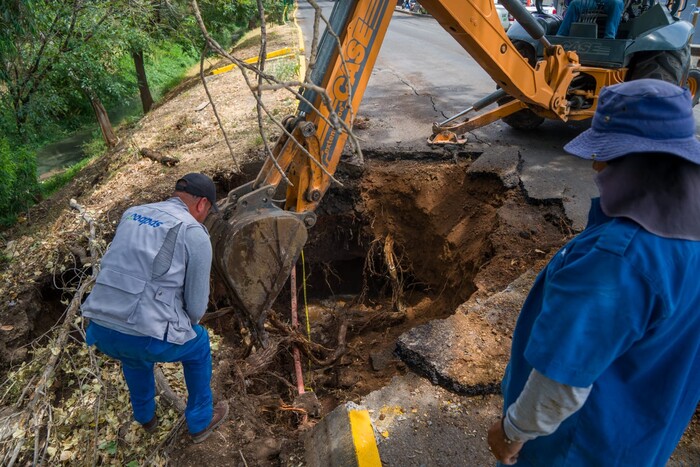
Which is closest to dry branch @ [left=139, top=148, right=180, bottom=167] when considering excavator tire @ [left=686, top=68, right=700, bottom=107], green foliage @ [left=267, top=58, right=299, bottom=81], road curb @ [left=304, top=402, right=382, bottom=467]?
green foliage @ [left=267, top=58, right=299, bottom=81]

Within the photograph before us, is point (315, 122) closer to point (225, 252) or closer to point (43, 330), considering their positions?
point (225, 252)

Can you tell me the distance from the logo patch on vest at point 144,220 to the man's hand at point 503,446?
6.34 feet

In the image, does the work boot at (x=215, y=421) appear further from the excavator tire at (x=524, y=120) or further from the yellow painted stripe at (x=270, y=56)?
the yellow painted stripe at (x=270, y=56)

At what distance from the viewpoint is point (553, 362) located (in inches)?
54.1

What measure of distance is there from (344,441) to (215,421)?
97cm

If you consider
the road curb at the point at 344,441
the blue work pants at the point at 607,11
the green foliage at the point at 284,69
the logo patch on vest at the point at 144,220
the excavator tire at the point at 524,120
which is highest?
the blue work pants at the point at 607,11

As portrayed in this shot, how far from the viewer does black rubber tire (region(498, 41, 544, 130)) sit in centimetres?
676

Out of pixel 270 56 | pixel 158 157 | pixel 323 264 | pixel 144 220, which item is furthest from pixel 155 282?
pixel 270 56

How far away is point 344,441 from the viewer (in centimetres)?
277

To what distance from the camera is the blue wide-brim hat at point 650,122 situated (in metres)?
1.34

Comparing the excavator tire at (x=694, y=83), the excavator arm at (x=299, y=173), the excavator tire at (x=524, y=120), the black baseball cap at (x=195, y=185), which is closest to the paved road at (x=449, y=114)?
the excavator tire at (x=524, y=120)

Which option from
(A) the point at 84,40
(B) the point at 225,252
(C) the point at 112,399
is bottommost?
(C) the point at 112,399

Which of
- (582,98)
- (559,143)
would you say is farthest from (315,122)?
(559,143)

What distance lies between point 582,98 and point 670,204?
523 cm
